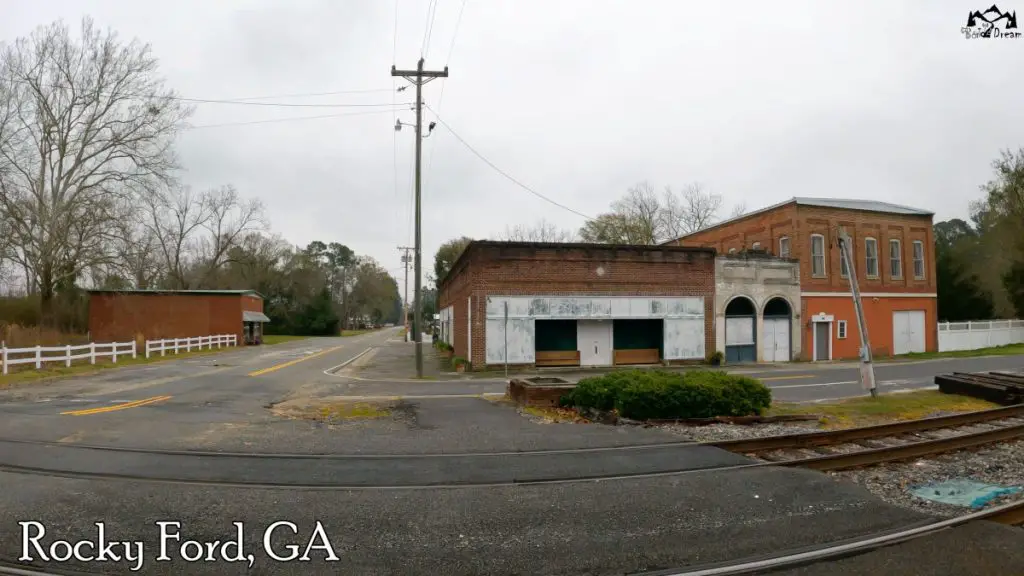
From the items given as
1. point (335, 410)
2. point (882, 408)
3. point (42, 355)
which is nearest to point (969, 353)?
point (882, 408)

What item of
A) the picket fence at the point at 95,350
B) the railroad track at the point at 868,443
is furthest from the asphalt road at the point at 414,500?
the picket fence at the point at 95,350

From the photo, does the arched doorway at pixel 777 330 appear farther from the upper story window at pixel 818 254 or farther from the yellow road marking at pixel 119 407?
the yellow road marking at pixel 119 407

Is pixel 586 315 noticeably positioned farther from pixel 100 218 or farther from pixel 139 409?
pixel 100 218

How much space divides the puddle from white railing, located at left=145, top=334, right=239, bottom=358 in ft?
109

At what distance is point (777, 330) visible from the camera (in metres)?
30.3

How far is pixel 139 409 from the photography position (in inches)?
517

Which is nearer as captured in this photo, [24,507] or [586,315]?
[24,507]

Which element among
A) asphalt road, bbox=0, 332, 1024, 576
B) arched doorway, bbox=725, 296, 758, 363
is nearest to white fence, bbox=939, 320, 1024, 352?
arched doorway, bbox=725, 296, 758, 363

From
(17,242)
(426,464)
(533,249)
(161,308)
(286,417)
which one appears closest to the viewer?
(426,464)

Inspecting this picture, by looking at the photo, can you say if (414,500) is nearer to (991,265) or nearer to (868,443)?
(868,443)

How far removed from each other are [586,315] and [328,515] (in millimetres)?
21261

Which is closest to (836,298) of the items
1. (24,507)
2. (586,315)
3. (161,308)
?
(586,315)

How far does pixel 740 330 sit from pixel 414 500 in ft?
84.9

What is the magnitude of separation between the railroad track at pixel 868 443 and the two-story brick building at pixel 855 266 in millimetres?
21195
